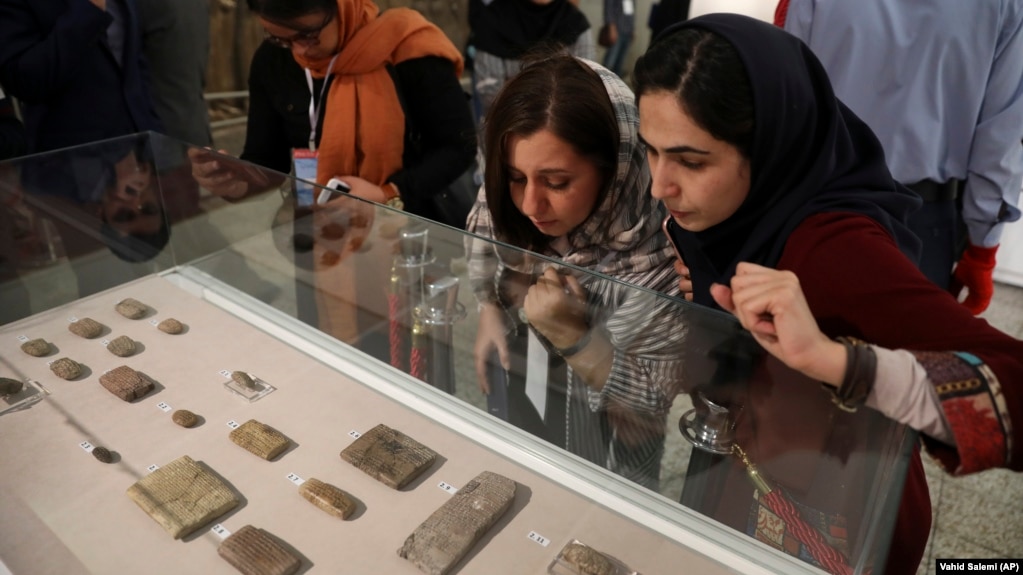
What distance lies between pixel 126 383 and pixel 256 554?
709 millimetres

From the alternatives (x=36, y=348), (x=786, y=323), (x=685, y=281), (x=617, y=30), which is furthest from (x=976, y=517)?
(x=617, y=30)

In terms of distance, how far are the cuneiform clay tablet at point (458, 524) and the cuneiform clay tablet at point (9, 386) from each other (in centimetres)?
110

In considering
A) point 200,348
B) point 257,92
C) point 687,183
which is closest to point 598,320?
point 687,183

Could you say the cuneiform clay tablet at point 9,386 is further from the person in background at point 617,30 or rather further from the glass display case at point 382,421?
the person in background at point 617,30

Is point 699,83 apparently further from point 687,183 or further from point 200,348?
point 200,348

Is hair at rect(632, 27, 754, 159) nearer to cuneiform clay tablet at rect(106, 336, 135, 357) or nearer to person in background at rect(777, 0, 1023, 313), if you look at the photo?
person in background at rect(777, 0, 1023, 313)

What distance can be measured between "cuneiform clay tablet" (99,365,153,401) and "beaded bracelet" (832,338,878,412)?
1535 millimetres

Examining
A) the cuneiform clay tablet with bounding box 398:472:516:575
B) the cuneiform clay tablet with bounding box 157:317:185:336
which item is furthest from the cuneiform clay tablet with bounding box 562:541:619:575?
the cuneiform clay tablet with bounding box 157:317:185:336

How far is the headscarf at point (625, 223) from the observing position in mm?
1576

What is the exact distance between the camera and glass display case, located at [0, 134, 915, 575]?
1.23 m

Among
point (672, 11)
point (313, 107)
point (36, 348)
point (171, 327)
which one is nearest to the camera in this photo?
point (36, 348)

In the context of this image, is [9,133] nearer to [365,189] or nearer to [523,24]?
[365,189]

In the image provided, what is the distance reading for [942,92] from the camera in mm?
2105

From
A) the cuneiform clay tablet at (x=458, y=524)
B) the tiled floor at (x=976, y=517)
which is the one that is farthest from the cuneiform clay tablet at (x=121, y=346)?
the tiled floor at (x=976, y=517)
